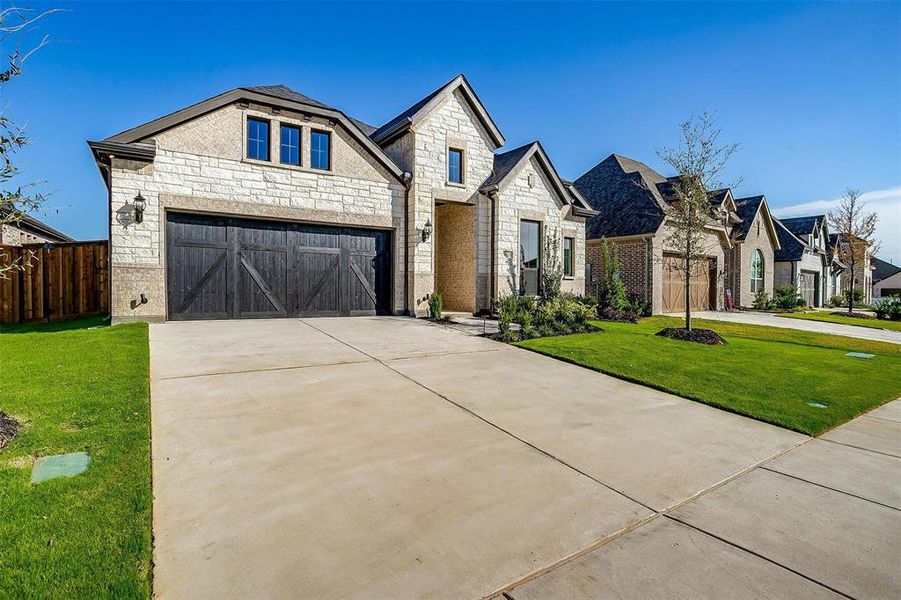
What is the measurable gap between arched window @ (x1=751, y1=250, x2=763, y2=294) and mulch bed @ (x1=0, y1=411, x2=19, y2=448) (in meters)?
31.4

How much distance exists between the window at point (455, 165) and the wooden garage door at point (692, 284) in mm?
10769

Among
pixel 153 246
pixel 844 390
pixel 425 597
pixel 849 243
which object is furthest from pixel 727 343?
pixel 849 243

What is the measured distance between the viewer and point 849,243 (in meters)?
24.8

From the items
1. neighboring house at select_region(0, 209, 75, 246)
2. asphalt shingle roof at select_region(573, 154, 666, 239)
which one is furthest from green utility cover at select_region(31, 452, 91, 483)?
asphalt shingle roof at select_region(573, 154, 666, 239)

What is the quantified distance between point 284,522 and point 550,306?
993 centimetres

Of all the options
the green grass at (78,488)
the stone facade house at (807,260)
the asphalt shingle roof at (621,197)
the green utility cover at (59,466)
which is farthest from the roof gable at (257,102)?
the stone facade house at (807,260)

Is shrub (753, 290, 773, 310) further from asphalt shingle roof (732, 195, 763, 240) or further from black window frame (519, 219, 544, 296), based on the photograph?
black window frame (519, 219, 544, 296)

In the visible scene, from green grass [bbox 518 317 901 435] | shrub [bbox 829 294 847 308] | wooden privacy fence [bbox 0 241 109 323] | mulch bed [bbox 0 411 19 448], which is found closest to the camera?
mulch bed [bbox 0 411 19 448]

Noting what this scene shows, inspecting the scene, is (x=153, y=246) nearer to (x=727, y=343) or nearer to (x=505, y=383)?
(x=505, y=383)

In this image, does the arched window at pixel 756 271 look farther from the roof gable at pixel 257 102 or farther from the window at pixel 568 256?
the roof gable at pixel 257 102

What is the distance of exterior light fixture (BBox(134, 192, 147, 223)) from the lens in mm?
9945

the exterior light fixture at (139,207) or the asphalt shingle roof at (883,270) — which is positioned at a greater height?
the asphalt shingle roof at (883,270)

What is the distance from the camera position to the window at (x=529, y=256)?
51.4ft

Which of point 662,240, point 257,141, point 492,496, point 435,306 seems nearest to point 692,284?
point 662,240
